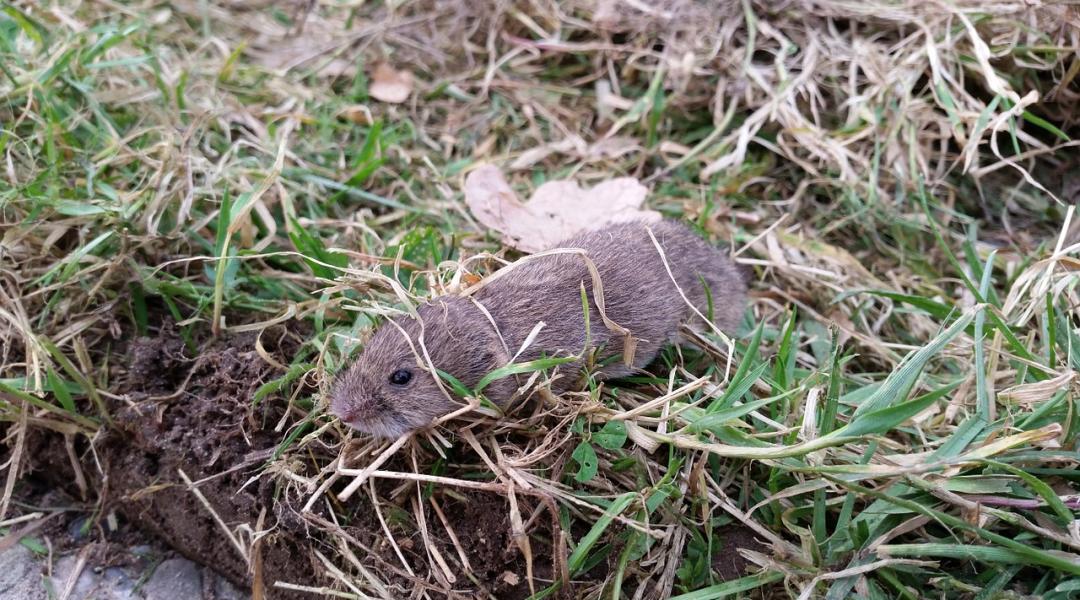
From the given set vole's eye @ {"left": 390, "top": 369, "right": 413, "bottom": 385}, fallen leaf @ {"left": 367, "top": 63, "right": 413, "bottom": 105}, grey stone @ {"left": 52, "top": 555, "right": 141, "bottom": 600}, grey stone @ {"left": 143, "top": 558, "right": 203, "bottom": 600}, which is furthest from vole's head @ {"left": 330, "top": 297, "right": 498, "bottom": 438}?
fallen leaf @ {"left": 367, "top": 63, "right": 413, "bottom": 105}

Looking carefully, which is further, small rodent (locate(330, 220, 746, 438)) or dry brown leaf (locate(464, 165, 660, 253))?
dry brown leaf (locate(464, 165, 660, 253))

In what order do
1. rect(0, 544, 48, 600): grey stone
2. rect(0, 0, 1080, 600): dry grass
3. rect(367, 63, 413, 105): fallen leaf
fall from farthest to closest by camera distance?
rect(367, 63, 413, 105): fallen leaf, rect(0, 544, 48, 600): grey stone, rect(0, 0, 1080, 600): dry grass

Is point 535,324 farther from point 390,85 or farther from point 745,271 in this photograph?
point 390,85

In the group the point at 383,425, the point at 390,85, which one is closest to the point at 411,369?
the point at 383,425

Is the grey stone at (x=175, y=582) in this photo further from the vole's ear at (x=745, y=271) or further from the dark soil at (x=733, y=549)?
the vole's ear at (x=745, y=271)

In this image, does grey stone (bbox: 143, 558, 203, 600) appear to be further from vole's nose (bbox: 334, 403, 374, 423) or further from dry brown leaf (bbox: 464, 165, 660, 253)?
dry brown leaf (bbox: 464, 165, 660, 253)

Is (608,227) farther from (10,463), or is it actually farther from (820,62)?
(10,463)
